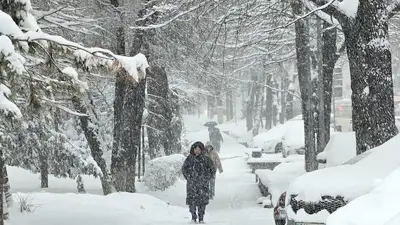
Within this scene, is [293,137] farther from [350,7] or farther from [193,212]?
[350,7]

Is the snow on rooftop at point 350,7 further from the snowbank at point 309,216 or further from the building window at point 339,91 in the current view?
the building window at point 339,91

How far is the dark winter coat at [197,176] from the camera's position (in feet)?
38.3

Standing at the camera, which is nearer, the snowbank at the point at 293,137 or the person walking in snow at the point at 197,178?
the person walking in snow at the point at 197,178

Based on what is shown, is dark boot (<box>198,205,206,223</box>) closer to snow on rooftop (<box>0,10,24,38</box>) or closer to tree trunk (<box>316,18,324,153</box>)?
tree trunk (<box>316,18,324,153</box>)

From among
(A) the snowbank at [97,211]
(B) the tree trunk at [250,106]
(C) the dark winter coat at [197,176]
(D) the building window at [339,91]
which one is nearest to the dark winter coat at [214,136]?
(B) the tree trunk at [250,106]

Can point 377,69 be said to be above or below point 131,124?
above

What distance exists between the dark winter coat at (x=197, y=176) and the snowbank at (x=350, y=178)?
15.6 ft

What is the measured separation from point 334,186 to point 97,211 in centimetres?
566

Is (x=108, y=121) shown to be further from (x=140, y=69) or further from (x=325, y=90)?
(x=140, y=69)

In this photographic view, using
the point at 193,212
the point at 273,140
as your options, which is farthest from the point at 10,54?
the point at 273,140

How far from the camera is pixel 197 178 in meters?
11.8

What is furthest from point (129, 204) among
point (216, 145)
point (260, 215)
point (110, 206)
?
point (216, 145)

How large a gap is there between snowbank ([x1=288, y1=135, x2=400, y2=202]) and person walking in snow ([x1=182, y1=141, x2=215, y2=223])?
471 cm

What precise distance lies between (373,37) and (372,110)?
126 centimetres
